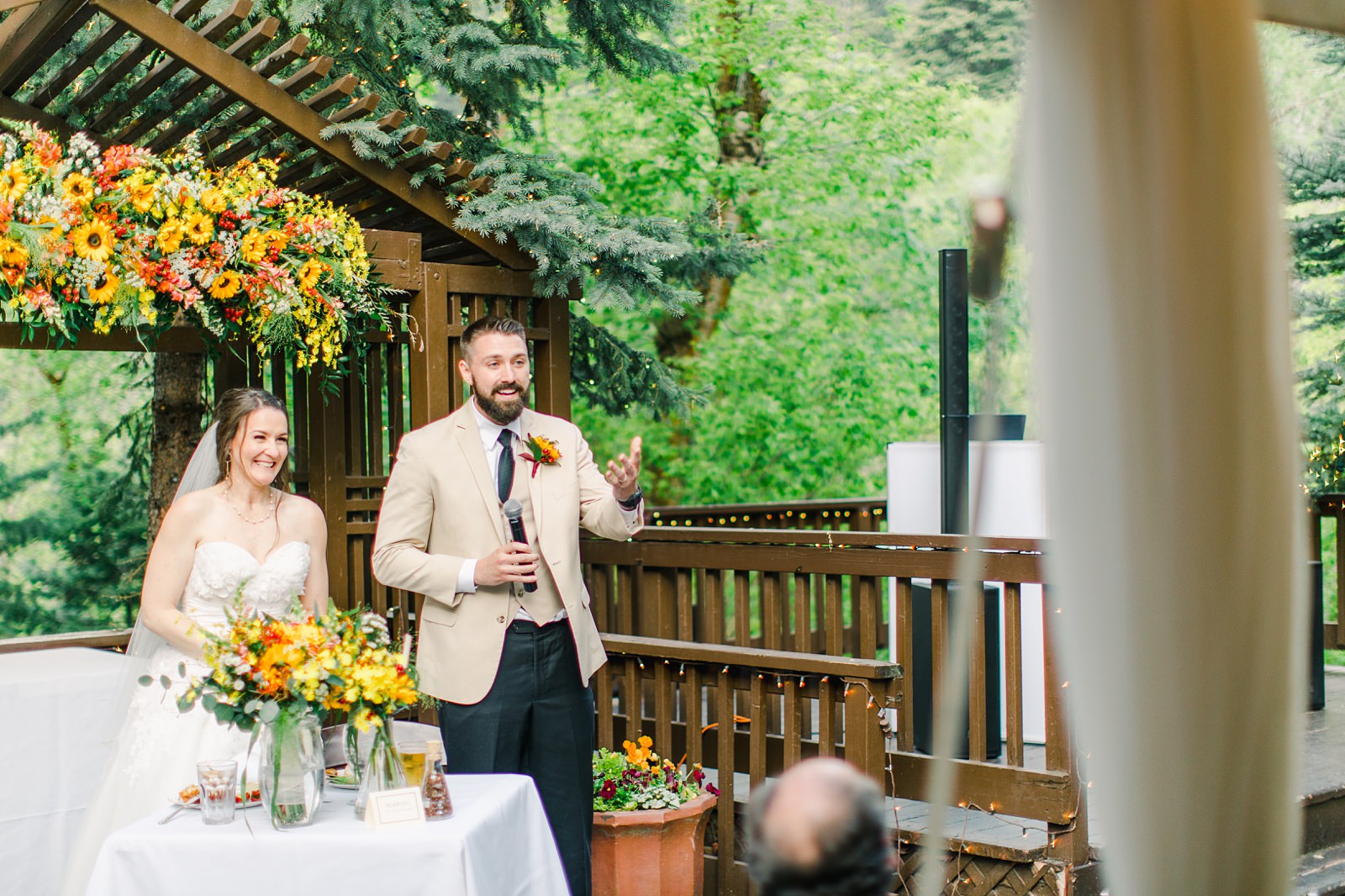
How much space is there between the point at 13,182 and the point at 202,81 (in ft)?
3.21

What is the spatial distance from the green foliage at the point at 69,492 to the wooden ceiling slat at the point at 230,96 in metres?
3.52

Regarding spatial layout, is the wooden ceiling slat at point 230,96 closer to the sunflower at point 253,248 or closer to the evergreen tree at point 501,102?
the evergreen tree at point 501,102

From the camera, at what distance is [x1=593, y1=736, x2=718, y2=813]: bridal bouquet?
444 centimetres

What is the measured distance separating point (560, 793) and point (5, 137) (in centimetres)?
268

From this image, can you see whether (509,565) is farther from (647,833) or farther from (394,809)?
(647,833)

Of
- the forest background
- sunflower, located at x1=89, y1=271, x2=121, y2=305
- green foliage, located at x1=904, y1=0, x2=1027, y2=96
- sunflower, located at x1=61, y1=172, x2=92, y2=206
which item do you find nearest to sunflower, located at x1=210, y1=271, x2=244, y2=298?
sunflower, located at x1=89, y1=271, x2=121, y2=305

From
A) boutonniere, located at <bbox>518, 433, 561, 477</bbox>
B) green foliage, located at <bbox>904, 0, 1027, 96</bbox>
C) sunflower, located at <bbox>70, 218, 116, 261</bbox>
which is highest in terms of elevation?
sunflower, located at <bbox>70, 218, 116, 261</bbox>

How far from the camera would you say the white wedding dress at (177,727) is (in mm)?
3799

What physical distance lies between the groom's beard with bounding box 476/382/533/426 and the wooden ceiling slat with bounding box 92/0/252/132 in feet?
4.66

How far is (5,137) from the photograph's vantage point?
385 centimetres

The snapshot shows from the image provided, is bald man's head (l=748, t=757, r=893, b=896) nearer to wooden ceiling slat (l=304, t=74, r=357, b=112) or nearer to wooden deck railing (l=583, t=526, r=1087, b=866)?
wooden deck railing (l=583, t=526, r=1087, b=866)

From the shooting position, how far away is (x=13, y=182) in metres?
3.75

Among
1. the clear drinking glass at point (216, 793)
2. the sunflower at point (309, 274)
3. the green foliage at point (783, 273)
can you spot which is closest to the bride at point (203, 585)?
the sunflower at point (309, 274)

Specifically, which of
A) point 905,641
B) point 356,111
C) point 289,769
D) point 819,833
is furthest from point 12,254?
point 905,641
